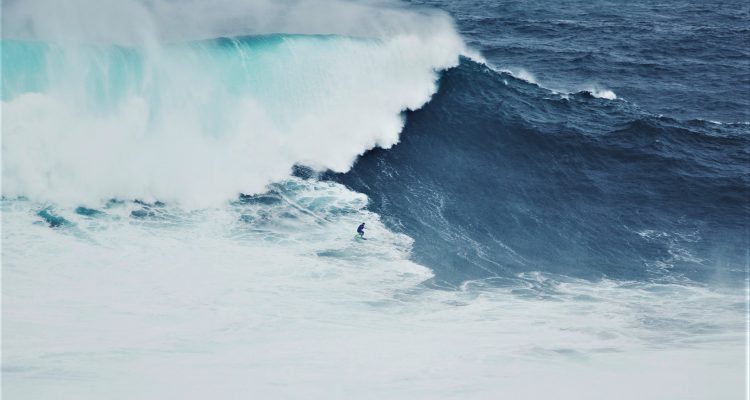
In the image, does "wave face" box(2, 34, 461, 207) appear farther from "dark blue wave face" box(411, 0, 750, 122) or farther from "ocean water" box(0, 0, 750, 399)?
"dark blue wave face" box(411, 0, 750, 122)

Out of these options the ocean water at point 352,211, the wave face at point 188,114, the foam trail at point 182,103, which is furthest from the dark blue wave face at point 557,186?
the foam trail at point 182,103

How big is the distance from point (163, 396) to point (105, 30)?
1294cm

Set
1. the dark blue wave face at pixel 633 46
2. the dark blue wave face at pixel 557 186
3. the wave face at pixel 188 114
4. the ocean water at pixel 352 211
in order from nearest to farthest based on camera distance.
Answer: the ocean water at pixel 352 211 < the dark blue wave face at pixel 557 186 < the wave face at pixel 188 114 < the dark blue wave face at pixel 633 46

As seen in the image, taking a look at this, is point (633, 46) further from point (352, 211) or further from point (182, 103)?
point (182, 103)

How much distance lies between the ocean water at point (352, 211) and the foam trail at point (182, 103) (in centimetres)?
7

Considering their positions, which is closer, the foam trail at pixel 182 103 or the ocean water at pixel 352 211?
the ocean water at pixel 352 211

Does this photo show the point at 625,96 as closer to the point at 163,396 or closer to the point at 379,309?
the point at 379,309

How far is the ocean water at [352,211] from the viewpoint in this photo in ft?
46.3

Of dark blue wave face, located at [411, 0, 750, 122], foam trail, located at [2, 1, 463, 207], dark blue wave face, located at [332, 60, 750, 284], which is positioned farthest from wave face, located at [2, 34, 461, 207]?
dark blue wave face, located at [411, 0, 750, 122]

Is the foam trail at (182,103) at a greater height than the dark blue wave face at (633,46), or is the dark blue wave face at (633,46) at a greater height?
the dark blue wave face at (633,46)

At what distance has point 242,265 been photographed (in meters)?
16.6

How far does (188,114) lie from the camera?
20.8m

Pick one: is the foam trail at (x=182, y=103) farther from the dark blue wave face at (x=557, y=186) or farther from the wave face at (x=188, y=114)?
the dark blue wave face at (x=557, y=186)

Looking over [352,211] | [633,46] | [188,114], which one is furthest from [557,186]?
[633,46]
